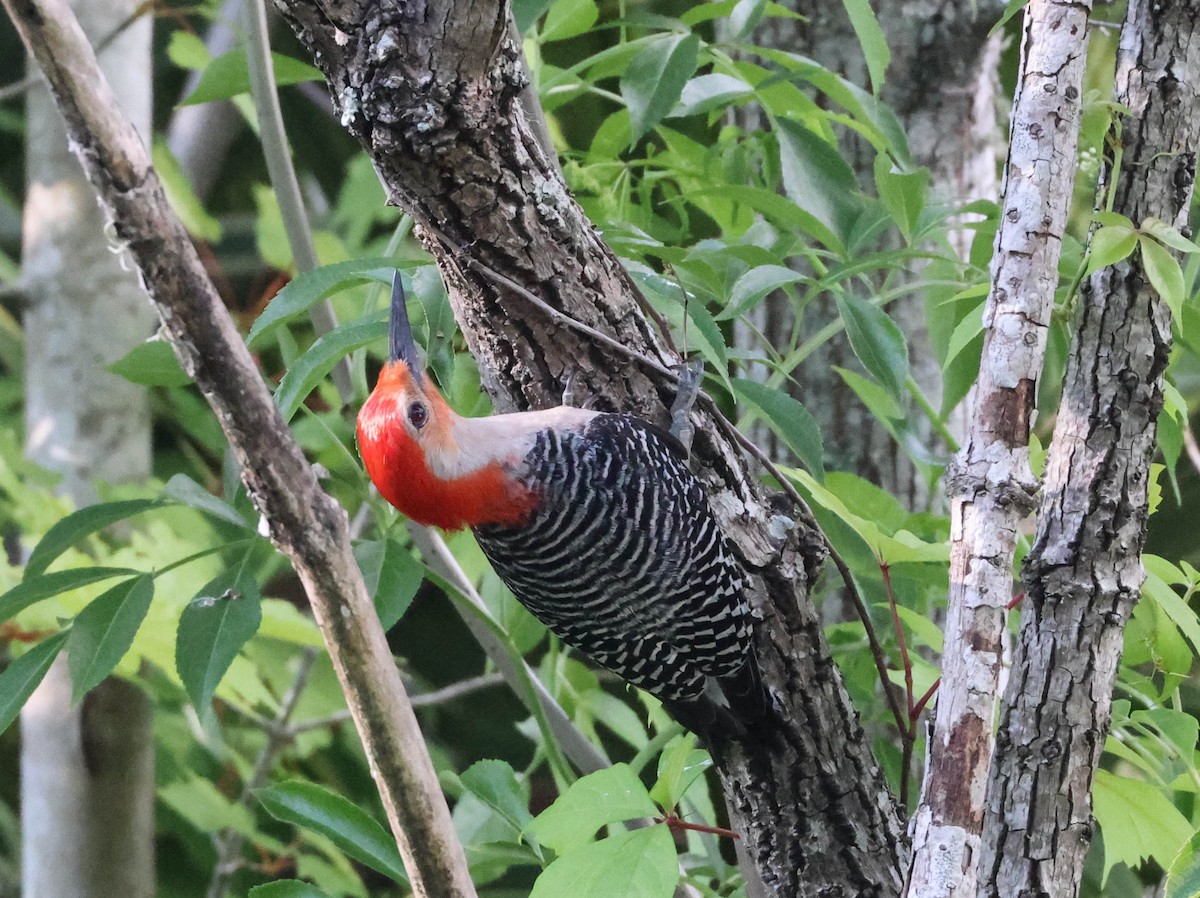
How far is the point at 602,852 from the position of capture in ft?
3.69

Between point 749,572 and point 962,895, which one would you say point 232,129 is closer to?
point 749,572

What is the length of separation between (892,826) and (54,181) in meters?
2.15

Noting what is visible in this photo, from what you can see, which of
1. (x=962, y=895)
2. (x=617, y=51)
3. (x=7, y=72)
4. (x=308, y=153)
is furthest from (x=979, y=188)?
(x=7, y=72)

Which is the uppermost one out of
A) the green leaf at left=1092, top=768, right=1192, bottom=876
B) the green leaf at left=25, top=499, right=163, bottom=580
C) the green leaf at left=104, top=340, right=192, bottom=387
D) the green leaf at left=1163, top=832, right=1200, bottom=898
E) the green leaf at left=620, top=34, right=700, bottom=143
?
the green leaf at left=620, top=34, right=700, bottom=143

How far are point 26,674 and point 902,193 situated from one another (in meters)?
1.14

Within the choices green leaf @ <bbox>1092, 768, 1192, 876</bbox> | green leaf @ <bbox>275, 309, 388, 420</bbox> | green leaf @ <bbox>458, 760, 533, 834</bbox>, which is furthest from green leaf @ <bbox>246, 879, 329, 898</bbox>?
green leaf @ <bbox>1092, 768, 1192, 876</bbox>

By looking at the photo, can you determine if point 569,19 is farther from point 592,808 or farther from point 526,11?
point 592,808

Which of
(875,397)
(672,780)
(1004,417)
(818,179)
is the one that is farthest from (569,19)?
(672,780)

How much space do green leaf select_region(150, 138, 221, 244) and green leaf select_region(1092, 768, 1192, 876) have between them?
2.18 meters

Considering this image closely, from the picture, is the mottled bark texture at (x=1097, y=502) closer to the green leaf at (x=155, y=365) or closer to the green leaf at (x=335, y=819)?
the green leaf at (x=335, y=819)

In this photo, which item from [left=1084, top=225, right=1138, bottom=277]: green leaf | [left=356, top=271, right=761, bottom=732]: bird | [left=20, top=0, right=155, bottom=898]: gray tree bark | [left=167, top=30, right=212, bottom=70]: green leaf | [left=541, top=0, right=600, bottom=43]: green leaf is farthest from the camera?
[left=20, top=0, right=155, bottom=898]: gray tree bark

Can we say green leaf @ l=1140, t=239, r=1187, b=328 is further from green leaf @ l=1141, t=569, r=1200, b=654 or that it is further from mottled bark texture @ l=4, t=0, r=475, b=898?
mottled bark texture @ l=4, t=0, r=475, b=898

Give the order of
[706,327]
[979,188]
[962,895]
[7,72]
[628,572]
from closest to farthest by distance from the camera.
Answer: [962,895]
[706,327]
[628,572]
[979,188]
[7,72]

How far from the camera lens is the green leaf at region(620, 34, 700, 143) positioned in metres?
1.42
